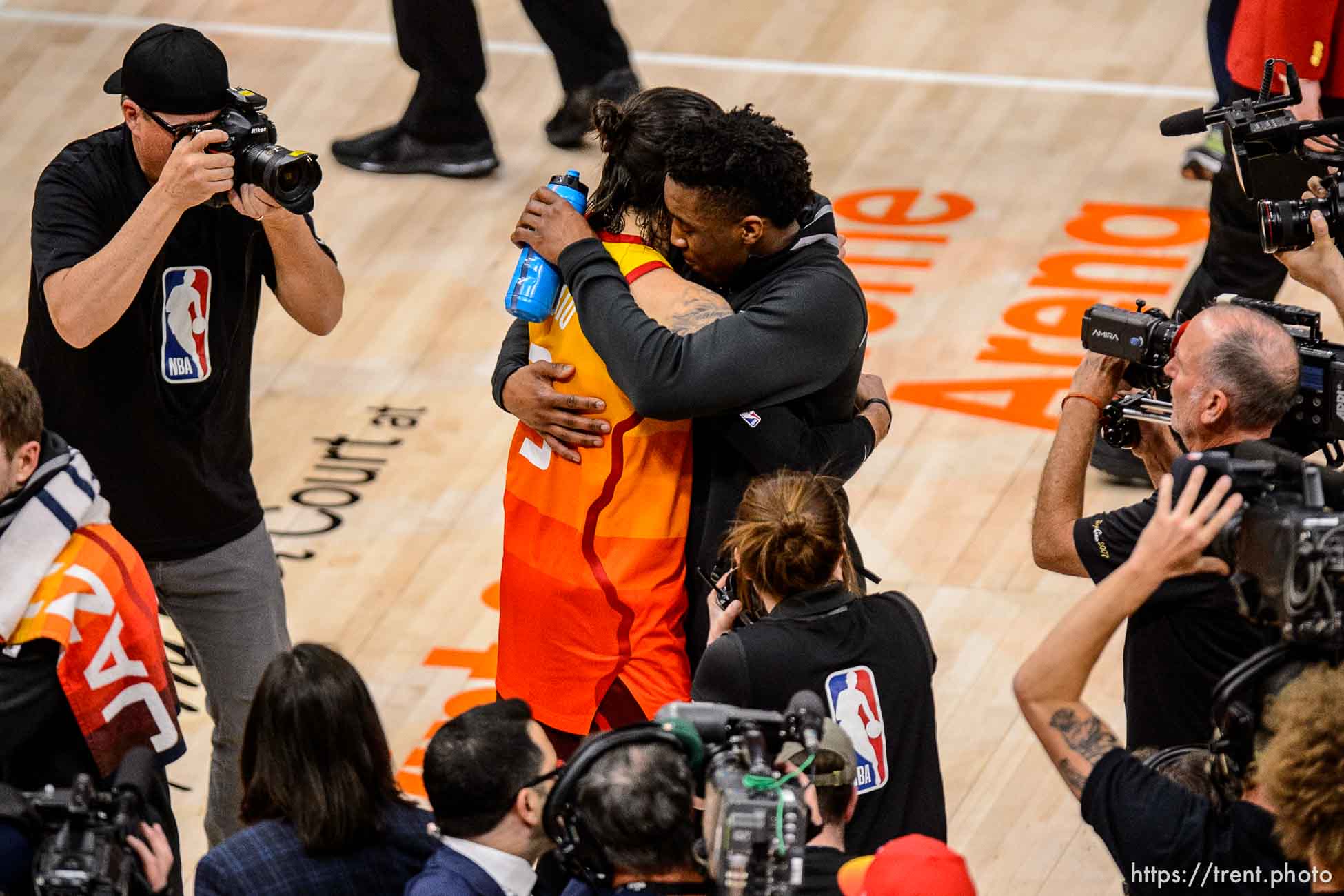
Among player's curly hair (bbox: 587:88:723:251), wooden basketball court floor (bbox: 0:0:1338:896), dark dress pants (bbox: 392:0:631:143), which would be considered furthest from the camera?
dark dress pants (bbox: 392:0:631:143)

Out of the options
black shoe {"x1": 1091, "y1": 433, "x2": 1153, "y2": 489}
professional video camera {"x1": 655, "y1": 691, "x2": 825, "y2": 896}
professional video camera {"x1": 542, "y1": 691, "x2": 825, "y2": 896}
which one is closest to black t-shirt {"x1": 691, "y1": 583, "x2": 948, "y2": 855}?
professional video camera {"x1": 542, "y1": 691, "x2": 825, "y2": 896}

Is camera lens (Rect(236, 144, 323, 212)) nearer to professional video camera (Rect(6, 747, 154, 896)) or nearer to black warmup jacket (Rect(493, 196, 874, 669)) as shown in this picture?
black warmup jacket (Rect(493, 196, 874, 669))

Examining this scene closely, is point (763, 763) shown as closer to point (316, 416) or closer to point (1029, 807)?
point (1029, 807)

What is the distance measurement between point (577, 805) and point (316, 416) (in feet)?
11.8

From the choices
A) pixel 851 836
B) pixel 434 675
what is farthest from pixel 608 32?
pixel 851 836

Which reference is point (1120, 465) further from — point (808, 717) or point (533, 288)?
point (808, 717)

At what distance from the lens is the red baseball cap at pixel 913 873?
8.07 feet

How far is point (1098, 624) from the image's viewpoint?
8.86 feet

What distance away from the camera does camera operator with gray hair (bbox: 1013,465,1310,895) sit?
255 centimetres

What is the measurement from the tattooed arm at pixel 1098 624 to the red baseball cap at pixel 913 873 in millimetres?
283

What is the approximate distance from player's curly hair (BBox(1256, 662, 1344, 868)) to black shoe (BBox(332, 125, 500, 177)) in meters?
5.21

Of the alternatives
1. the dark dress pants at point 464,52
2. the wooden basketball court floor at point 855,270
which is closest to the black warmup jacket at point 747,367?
the wooden basketball court floor at point 855,270

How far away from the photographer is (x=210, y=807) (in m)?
3.89

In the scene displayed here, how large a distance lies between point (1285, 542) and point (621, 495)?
1086mm
